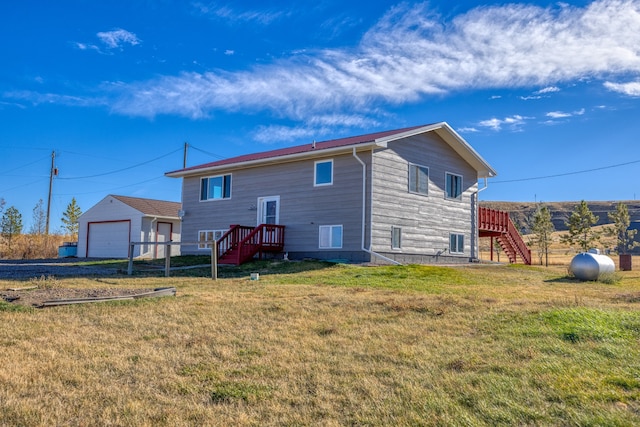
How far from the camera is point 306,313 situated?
27.1 feet

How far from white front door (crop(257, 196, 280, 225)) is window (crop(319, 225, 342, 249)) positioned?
7.59 ft

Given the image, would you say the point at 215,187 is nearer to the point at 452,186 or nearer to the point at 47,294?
the point at 452,186

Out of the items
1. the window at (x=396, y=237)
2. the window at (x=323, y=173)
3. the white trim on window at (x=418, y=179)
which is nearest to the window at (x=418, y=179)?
the white trim on window at (x=418, y=179)

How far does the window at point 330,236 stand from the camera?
19297 millimetres

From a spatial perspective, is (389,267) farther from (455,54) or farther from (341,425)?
(341,425)

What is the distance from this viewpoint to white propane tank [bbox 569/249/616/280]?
52.9ft

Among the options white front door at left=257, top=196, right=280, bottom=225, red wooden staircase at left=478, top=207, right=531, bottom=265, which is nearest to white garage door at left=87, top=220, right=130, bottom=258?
white front door at left=257, top=196, right=280, bottom=225

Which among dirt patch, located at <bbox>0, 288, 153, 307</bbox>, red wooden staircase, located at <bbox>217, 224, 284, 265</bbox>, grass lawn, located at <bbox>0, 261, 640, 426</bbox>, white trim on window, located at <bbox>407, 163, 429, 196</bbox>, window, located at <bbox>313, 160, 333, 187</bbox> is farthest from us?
white trim on window, located at <bbox>407, 163, 429, 196</bbox>

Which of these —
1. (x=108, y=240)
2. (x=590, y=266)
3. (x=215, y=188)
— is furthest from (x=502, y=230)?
(x=108, y=240)

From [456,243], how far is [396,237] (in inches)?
162

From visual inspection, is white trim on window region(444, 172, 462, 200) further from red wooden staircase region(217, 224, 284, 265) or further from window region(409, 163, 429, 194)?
red wooden staircase region(217, 224, 284, 265)

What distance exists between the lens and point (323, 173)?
65.6 feet

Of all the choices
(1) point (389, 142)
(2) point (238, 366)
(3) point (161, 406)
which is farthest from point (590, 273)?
(3) point (161, 406)

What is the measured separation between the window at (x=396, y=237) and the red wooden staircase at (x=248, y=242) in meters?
4.21
